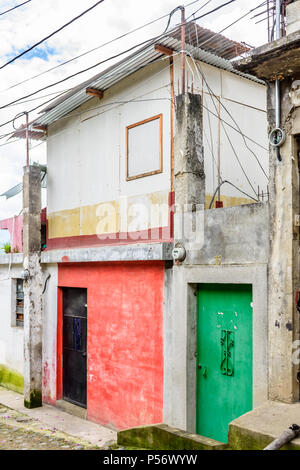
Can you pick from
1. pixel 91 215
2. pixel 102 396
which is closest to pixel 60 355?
pixel 102 396

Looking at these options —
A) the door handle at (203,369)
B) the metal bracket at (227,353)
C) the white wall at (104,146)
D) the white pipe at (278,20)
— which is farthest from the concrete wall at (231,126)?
the door handle at (203,369)

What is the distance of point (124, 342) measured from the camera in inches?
346

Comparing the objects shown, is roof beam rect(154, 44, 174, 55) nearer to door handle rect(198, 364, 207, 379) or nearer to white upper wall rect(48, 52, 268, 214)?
white upper wall rect(48, 52, 268, 214)

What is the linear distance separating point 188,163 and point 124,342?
3.53 meters

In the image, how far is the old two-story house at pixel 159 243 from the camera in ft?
22.5

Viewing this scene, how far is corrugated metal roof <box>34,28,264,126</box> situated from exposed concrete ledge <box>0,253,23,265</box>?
3593mm

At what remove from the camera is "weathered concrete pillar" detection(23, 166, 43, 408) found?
10945 mm

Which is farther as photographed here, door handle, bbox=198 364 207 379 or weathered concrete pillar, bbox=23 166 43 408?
weathered concrete pillar, bbox=23 166 43 408

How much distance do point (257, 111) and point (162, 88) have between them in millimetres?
2182

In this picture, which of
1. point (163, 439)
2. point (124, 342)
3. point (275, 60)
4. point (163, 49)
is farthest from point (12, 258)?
point (275, 60)

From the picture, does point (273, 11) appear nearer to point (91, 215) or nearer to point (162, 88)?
point (162, 88)

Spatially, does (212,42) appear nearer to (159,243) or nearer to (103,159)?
(103,159)

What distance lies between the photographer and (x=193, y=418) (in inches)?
287

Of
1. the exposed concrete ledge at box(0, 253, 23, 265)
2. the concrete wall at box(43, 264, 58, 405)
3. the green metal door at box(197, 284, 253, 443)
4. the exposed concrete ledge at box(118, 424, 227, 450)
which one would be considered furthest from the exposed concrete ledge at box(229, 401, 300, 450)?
the exposed concrete ledge at box(0, 253, 23, 265)
